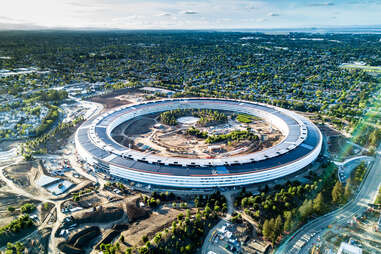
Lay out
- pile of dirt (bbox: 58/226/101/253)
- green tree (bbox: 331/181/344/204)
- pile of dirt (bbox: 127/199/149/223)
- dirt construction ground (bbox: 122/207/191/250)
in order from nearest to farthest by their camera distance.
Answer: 1. pile of dirt (bbox: 58/226/101/253)
2. dirt construction ground (bbox: 122/207/191/250)
3. pile of dirt (bbox: 127/199/149/223)
4. green tree (bbox: 331/181/344/204)

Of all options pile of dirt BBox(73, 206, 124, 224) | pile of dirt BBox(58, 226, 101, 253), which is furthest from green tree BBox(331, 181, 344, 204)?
pile of dirt BBox(58, 226, 101, 253)

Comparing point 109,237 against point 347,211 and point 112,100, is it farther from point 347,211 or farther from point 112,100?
point 112,100

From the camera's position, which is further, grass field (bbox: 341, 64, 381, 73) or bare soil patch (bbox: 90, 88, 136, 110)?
grass field (bbox: 341, 64, 381, 73)

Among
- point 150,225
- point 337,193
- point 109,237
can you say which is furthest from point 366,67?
point 109,237

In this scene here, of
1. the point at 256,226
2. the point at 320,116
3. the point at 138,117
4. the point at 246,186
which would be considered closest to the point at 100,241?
the point at 256,226

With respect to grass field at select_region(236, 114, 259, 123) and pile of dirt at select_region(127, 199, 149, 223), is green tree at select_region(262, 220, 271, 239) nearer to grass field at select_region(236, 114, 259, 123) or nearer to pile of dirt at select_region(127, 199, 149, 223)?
pile of dirt at select_region(127, 199, 149, 223)
